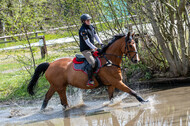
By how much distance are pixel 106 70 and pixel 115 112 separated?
1173 millimetres

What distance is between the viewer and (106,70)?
7.77 m

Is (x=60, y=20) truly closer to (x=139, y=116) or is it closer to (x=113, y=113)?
(x=113, y=113)

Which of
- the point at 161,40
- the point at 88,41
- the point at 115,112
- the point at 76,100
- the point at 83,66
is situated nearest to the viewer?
the point at 115,112

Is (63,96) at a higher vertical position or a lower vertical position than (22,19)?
lower

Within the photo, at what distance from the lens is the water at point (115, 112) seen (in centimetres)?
626

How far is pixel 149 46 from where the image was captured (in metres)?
10.3

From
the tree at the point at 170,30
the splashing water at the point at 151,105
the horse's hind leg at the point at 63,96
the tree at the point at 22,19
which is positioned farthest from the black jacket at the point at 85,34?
the tree at the point at 22,19

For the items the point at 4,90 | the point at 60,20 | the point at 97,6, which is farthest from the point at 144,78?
the point at 4,90

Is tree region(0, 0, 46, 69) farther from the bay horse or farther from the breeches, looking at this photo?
the breeches

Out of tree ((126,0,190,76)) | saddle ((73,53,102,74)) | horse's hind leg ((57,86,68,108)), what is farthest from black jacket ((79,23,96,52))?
tree ((126,0,190,76))

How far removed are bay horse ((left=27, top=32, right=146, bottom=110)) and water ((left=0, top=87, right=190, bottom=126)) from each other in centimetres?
42

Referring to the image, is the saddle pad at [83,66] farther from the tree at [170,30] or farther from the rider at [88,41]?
the tree at [170,30]

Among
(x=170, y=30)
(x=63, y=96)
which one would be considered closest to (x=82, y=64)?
(x=63, y=96)

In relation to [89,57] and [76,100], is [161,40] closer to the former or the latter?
[89,57]
